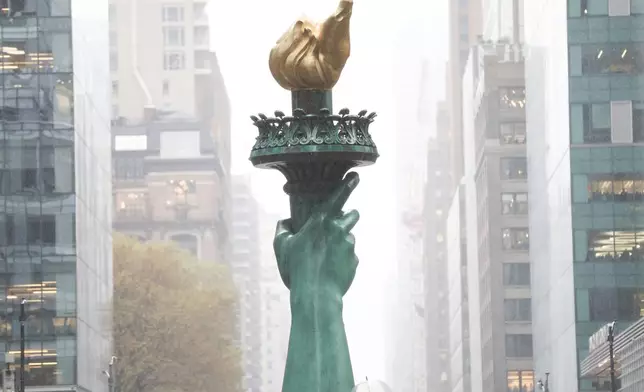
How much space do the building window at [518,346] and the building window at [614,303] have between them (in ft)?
166

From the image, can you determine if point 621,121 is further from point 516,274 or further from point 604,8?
point 516,274

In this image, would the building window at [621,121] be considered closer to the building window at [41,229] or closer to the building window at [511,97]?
the building window at [41,229]

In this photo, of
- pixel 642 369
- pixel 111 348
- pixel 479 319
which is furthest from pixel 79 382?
pixel 479 319

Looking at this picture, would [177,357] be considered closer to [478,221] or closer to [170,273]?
[170,273]

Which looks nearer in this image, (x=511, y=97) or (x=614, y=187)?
(x=614, y=187)

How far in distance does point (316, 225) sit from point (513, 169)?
477 feet

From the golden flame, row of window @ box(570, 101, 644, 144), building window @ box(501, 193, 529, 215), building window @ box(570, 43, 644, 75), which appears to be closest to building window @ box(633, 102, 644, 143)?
row of window @ box(570, 101, 644, 144)

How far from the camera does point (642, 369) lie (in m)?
93.6

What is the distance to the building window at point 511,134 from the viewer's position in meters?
177

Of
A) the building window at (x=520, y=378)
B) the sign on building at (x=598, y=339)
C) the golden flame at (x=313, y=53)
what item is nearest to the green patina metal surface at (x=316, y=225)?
the golden flame at (x=313, y=53)

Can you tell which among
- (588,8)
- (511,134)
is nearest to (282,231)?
(588,8)

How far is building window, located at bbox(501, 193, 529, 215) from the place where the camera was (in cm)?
17388

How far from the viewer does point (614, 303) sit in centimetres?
12025

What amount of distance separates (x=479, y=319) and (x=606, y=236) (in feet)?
210
